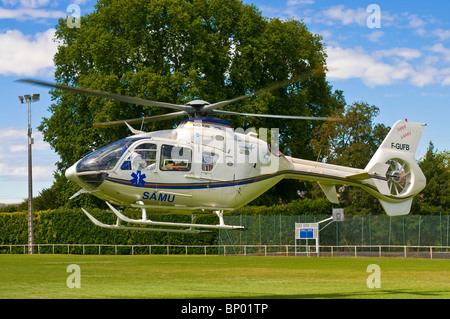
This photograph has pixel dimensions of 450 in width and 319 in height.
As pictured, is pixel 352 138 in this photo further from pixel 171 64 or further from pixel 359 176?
pixel 359 176

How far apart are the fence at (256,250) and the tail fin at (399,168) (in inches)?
792

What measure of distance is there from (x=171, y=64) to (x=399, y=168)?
104 ft

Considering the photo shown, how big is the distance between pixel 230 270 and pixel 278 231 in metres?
18.1

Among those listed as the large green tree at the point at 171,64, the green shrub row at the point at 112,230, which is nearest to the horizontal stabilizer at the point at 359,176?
the green shrub row at the point at 112,230

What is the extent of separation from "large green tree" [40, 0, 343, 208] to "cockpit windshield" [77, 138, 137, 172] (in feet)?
100

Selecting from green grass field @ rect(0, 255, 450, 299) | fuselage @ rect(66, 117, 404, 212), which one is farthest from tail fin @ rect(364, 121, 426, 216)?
fuselage @ rect(66, 117, 404, 212)

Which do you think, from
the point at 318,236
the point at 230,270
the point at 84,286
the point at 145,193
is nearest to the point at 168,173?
the point at 145,193

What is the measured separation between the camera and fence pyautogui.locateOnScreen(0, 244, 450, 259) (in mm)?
45250

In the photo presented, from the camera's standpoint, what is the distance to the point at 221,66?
55.4 m

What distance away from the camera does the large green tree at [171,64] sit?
51656mm

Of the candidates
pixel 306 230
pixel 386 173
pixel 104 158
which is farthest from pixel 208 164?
pixel 306 230

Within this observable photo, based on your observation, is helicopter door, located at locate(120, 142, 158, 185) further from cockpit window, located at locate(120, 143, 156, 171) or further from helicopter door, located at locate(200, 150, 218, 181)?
helicopter door, located at locate(200, 150, 218, 181)

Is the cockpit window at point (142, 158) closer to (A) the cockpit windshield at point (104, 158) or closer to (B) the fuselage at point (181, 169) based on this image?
(B) the fuselage at point (181, 169)

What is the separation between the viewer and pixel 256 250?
156 ft
